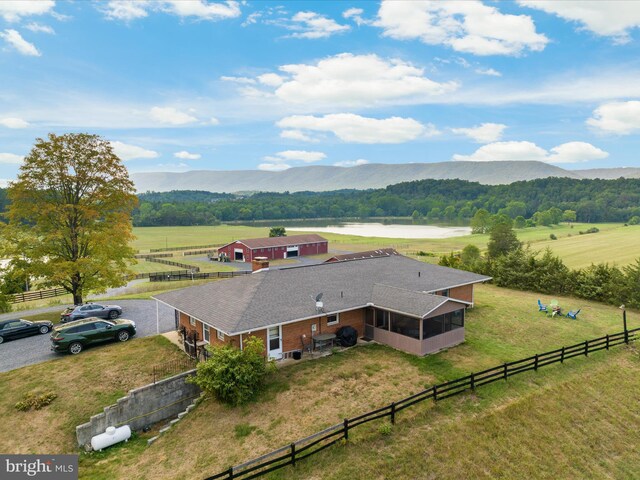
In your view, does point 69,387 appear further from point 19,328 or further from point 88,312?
point 88,312

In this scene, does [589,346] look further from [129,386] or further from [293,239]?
[293,239]

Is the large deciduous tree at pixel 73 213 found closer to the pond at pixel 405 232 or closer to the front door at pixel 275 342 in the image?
the front door at pixel 275 342

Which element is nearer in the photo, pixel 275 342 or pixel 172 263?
pixel 275 342

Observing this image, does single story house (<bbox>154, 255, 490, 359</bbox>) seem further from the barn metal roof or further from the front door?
the barn metal roof

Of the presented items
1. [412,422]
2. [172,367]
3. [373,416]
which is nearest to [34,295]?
[172,367]

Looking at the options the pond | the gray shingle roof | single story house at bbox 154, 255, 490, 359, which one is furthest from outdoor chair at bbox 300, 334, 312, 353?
the pond

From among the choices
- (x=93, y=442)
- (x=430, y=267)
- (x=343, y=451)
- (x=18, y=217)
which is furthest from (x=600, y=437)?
(x=18, y=217)
